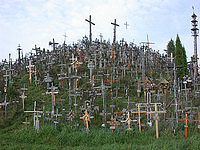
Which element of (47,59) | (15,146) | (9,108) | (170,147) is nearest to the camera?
(170,147)

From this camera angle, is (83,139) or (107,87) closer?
(83,139)

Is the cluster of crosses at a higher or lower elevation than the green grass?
higher

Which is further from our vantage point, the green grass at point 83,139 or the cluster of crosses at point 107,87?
the cluster of crosses at point 107,87

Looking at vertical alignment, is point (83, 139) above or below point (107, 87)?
below

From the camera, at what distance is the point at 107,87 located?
17844 mm

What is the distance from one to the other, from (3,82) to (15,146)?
11941mm

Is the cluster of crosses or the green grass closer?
the green grass

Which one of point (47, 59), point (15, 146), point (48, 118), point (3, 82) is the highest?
point (47, 59)

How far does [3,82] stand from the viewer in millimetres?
22359

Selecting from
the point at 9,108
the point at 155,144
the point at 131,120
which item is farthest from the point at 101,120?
A: the point at 9,108

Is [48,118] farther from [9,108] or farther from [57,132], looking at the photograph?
[9,108]

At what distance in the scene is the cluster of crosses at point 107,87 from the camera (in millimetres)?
14578

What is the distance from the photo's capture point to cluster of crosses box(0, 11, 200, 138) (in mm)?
14578

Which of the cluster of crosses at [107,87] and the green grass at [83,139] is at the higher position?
the cluster of crosses at [107,87]
